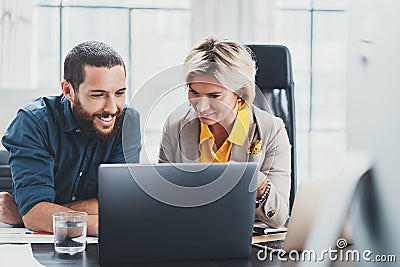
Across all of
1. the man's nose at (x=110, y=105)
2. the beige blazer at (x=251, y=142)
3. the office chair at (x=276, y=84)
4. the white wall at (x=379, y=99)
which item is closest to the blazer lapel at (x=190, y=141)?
the beige blazer at (x=251, y=142)

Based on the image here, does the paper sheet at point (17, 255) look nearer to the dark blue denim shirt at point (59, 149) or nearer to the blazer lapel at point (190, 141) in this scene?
the dark blue denim shirt at point (59, 149)

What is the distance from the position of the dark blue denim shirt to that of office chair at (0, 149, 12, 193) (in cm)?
45

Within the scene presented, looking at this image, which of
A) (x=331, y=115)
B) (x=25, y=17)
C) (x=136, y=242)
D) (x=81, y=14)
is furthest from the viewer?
(x=331, y=115)

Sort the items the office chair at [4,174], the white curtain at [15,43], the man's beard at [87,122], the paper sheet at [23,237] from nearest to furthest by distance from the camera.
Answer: the paper sheet at [23,237]
the man's beard at [87,122]
the office chair at [4,174]
the white curtain at [15,43]

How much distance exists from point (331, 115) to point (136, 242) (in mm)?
3951

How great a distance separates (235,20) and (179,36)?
46cm

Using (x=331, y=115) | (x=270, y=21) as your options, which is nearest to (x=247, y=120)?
(x=270, y=21)

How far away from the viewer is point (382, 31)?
21cm

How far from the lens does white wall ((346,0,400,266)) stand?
203mm

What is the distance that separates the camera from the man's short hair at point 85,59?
176cm

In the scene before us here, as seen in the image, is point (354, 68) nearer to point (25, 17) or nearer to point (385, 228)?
point (385, 228)

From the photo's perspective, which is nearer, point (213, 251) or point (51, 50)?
point (213, 251)

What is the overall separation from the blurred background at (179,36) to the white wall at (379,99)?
4.10 metres

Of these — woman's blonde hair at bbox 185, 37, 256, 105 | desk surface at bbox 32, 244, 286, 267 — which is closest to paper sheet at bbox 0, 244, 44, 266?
desk surface at bbox 32, 244, 286, 267
